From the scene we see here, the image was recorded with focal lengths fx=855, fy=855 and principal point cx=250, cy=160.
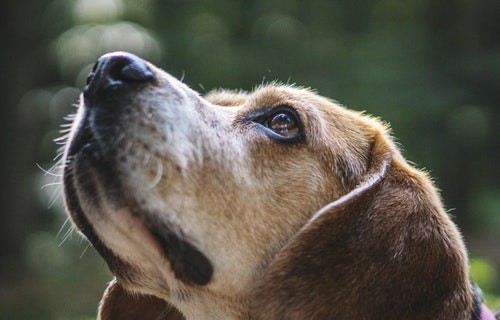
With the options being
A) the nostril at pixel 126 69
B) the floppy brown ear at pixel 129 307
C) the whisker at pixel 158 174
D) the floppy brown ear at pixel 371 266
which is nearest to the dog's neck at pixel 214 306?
the floppy brown ear at pixel 371 266

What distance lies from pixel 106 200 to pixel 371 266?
3.92ft

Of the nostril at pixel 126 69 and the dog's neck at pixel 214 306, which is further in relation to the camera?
the dog's neck at pixel 214 306

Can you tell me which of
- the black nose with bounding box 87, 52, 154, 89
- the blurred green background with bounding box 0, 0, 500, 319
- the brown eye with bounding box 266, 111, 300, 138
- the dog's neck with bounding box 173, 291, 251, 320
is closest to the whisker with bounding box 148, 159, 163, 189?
the black nose with bounding box 87, 52, 154, 89

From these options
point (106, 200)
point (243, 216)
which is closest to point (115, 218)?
point (106, 200)

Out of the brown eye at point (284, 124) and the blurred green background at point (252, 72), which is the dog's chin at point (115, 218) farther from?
the blurred green background at point (252, 72)

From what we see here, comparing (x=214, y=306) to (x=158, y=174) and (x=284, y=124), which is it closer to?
(x=158, y=174)

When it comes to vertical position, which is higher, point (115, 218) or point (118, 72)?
point (118, 72)

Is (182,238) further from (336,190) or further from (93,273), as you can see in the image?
(93,273)

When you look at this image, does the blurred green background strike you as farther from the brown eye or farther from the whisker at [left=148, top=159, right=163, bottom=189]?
the whisker at [left=148, top=159, right=163, bottom=189]

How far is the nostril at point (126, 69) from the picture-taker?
12.6 feet

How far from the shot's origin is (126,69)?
3.84m

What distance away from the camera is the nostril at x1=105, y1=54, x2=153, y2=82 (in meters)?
3.83

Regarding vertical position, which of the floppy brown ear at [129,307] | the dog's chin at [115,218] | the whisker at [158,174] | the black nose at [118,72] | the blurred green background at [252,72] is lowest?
the blurred green background at [252,72]

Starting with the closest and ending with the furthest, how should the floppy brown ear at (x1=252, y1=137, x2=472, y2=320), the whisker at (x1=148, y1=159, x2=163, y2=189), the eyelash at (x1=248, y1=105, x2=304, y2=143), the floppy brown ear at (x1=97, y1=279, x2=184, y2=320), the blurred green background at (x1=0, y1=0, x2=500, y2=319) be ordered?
the floppy brown ear at (x1=252, y1=137, x2=472, y2=320) < the whisker at (x1=148, y1=159, x2=163, y2=189) < the eyelash at (x1=248, y1=105, x2=304, y2=143) < the floppy brown ear at (x1=97, y1=279, x2=184, y2=320) < the blurred green background at (x1=0, y1=0, x2=500, y2=319)
